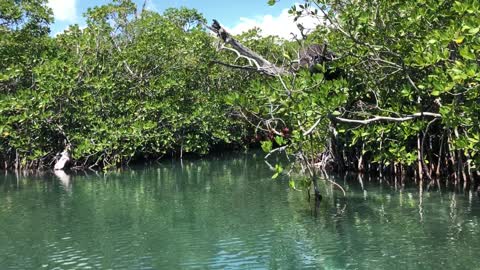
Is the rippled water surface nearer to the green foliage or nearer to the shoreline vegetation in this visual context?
the shoreline vegetation

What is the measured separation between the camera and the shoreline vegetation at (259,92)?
263 inches

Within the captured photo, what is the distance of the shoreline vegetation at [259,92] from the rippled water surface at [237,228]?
65cm

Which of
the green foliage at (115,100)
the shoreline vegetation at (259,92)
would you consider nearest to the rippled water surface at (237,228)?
the shoreline vegetation at (259,92)

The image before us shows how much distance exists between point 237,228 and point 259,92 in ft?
5.98

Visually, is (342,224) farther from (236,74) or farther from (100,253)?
(236,74)

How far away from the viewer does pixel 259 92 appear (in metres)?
7.08

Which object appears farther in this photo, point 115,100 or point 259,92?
point 115,100

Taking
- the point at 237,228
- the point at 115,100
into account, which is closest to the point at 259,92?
the point at 237,228

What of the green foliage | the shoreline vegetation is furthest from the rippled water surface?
the green foliage

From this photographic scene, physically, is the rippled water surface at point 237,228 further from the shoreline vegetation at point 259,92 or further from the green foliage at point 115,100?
the green foliage at point 115,100

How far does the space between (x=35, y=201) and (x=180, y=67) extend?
8.34m

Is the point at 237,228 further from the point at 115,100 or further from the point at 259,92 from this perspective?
the point at 115,100

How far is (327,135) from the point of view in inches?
406

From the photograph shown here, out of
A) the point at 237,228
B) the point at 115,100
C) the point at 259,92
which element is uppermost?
the point at 115,100
